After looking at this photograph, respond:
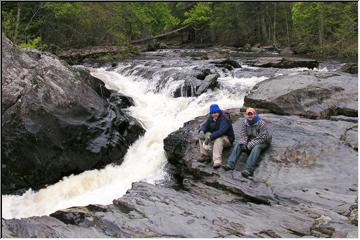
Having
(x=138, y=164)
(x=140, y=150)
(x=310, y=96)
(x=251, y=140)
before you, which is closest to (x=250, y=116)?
(x=251, y=140)

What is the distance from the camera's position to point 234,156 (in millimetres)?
9758

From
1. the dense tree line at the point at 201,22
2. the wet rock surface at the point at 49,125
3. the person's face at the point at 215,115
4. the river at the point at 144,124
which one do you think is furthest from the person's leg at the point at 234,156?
the dense tree line at the point at 201,22

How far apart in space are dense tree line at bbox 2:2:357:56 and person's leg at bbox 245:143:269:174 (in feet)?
57.5

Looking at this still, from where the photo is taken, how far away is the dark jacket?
385 inches

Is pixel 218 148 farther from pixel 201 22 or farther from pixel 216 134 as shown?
pixel 201 22

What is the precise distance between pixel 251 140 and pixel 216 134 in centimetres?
86

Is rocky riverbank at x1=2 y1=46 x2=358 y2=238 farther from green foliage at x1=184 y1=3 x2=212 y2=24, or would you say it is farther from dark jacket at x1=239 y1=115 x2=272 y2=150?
green foliage at x1=184 y1=3 x2=212 y2=24

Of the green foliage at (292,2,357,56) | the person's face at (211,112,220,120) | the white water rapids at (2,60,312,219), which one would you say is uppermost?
the green foliage at (292,2,357,56)

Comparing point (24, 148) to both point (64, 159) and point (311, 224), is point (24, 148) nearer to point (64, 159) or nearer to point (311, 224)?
point (64, 159)

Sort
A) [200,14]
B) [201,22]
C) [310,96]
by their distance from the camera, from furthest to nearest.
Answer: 1. [201,22]
2. [200,14]
3. [310,96]

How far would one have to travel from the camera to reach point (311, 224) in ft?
23.5

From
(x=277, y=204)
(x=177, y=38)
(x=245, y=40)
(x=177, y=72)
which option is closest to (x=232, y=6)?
(x=245, y=40)

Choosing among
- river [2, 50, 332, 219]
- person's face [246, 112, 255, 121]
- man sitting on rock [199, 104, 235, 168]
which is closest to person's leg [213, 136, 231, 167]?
man sitting on rock [199, 104, 235, 168]

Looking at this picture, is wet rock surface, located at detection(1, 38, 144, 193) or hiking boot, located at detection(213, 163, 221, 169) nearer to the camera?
hiking boot, located at detection(213, 163, 221, 169)
